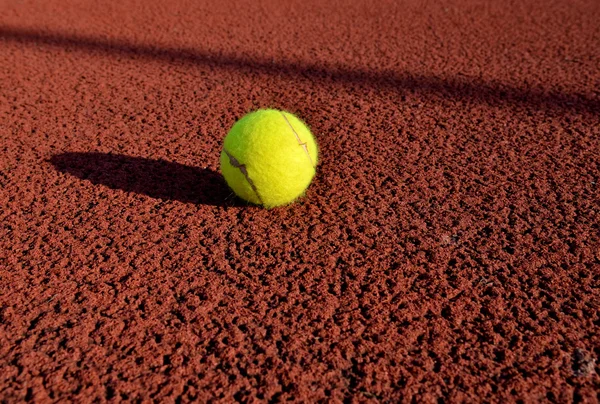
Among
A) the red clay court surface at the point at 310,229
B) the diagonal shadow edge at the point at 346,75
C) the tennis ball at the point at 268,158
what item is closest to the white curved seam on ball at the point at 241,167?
the tennis ball at the point at 268,158

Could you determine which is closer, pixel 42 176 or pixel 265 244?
pixel 265 244

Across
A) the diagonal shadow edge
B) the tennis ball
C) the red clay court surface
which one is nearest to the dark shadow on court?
the red clay court surface

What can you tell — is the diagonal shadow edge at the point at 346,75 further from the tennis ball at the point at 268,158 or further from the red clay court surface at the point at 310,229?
the tennis ball at the point at 268,158

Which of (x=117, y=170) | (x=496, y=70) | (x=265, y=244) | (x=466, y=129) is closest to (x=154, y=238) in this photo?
(x=265, y=244)

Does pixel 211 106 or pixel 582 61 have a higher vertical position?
pixel 582 61

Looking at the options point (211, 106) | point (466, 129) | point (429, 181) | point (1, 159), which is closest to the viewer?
point (429, 181)

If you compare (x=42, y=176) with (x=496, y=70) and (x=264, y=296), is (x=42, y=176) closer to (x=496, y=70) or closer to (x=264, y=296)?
(x=264, y=296)

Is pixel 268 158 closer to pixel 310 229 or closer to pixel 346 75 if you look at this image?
pixel 310 229
